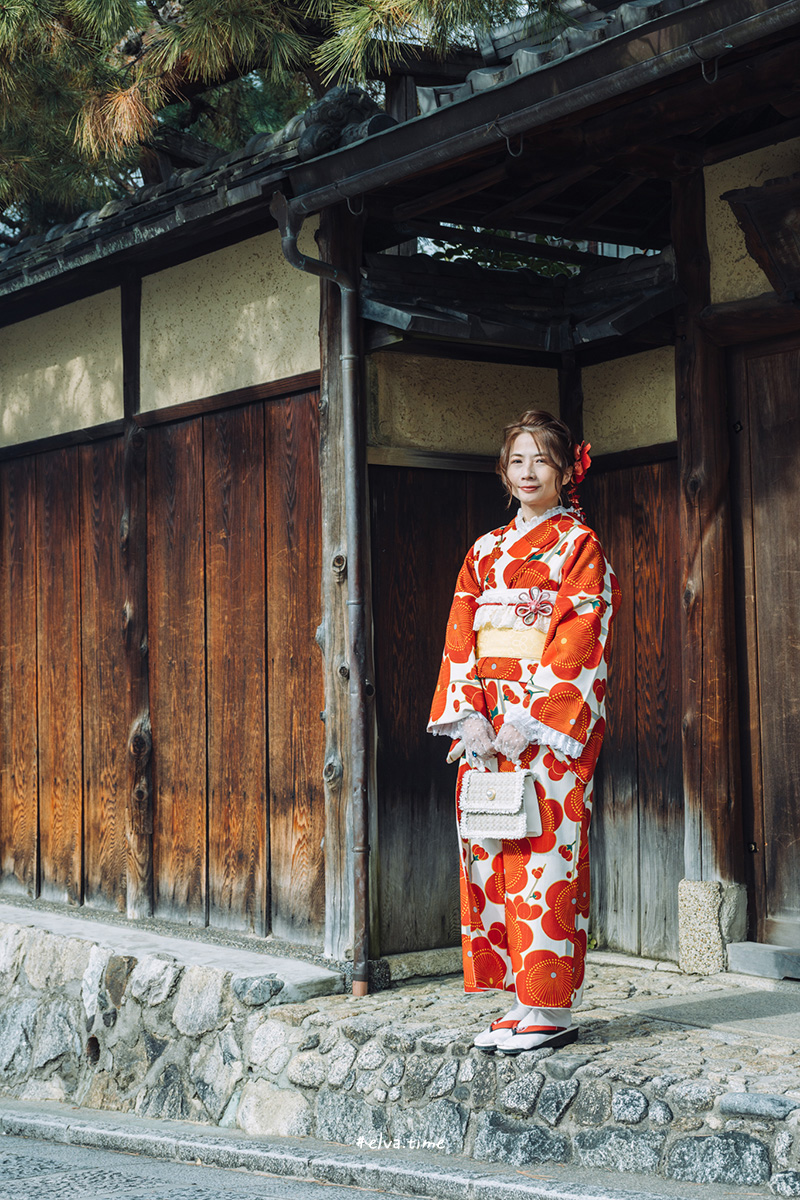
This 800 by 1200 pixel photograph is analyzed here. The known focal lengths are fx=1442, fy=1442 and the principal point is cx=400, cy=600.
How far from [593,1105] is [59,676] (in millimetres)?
4938

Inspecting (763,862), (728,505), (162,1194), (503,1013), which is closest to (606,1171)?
(503,1013)

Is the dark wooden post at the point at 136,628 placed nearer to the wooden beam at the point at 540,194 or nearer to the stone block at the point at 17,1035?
the stone block at the point at 17,1035

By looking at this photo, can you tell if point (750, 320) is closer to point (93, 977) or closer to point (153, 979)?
point (153, 979)

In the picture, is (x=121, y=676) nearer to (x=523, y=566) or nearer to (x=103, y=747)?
(x=103, y=747)

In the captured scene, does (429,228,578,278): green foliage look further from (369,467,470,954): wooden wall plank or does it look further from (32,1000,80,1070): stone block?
(32,1000,80,1070): stone block

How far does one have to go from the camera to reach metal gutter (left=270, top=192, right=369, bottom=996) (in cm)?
613

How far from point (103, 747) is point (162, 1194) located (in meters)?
3.61

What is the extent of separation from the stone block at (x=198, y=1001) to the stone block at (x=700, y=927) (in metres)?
2.01

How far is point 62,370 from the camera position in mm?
8617

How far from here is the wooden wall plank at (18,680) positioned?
882 centimetres

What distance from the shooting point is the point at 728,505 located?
618cm

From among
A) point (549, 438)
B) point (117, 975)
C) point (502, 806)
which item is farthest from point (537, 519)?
point (117, 975)

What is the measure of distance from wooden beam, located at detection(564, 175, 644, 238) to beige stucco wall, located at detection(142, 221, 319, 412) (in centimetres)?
121

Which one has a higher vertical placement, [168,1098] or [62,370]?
[62,370]
